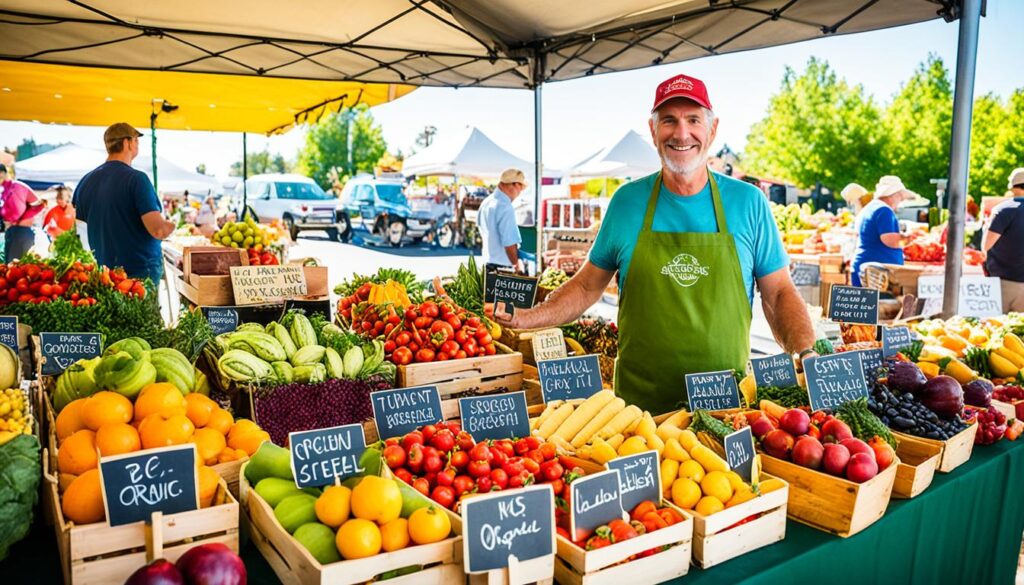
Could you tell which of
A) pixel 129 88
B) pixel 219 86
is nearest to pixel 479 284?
pixel 219 86

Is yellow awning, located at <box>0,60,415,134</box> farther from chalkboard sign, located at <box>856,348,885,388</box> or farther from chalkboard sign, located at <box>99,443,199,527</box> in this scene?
chalkboard sign, located at <box>99,443,199,527</box>

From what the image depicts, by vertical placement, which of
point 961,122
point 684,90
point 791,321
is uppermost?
point 961,122

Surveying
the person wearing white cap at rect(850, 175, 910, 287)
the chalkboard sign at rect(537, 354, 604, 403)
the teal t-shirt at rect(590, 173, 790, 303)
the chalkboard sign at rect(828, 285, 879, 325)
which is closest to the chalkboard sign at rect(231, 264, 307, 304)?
the teal t-shirt at rect(590, 173, 790, 303)

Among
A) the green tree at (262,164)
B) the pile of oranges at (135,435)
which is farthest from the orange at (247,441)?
the green tree at (262,164)

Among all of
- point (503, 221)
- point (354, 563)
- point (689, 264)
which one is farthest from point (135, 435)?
point (503, 221)

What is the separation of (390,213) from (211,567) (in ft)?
68.9

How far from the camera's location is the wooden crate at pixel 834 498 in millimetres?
1906

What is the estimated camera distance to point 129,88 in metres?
7.80

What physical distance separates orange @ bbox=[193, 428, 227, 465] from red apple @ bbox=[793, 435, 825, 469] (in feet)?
5.35

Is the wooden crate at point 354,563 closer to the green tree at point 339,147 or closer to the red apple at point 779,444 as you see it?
the red apple at point 779,444

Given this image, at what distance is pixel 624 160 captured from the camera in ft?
53.1

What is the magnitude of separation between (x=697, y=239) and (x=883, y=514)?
3.95ft

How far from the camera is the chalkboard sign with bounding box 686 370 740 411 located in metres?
2.50

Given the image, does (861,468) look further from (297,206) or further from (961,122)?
(297,206)
